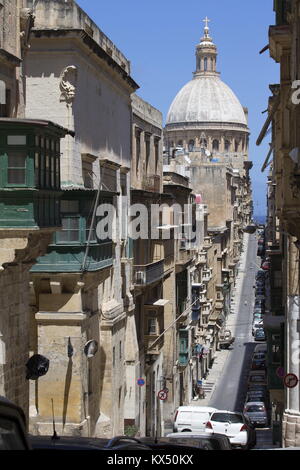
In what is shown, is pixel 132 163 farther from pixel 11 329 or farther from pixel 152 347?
pixel 11 329

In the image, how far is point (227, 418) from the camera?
28.8 m

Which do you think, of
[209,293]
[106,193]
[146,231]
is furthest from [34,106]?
[209,293]

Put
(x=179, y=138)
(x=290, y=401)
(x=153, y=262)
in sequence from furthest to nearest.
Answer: (x=179, y=138) < (x=153, y=262) < (x=290, y=401)

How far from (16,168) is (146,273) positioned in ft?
63.2

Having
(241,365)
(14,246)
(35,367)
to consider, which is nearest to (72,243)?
(35,367)

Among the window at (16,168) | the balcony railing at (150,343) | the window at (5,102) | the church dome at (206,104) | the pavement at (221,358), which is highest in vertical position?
the church dome at (206,104)

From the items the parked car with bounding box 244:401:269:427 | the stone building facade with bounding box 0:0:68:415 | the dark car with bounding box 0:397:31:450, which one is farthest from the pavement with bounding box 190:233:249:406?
the dark car with bounding box 0:397:31:450

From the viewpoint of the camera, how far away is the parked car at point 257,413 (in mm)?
40956

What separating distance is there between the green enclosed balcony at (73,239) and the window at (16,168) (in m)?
6.75

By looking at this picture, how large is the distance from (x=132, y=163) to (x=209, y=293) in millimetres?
37152

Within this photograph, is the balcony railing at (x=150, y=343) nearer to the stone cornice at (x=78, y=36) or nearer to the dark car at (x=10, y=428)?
the stone cornice at (x=78, y=36)

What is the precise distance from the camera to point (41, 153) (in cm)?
1681

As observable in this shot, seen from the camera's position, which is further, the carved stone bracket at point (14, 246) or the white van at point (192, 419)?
the white van at point (192, 419)

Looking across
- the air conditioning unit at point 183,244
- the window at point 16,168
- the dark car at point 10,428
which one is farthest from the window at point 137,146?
the dark car at point 10,428
